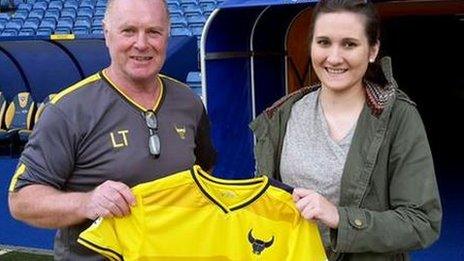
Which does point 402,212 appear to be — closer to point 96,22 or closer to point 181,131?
point 181,131

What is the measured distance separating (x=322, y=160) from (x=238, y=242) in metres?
0.36

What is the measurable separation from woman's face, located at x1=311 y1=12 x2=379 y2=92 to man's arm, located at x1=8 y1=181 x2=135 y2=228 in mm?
652

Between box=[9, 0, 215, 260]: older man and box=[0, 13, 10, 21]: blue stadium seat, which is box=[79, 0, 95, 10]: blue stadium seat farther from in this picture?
box=[9, 0, 215, 260]: older man

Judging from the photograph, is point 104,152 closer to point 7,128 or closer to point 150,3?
point 150,3

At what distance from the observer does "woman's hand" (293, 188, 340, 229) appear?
182 centimetres

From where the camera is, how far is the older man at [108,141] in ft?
6.48

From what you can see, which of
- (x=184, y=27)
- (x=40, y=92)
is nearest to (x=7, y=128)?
(x=40, y=92)

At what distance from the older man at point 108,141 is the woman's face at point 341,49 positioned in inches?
20.7

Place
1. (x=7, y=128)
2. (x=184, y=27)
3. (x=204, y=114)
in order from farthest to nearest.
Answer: (x=184, y=27)
(x=7, y=128)
(x=204, y=114)

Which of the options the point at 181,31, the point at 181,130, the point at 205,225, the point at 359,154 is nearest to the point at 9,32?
the point at 181,31

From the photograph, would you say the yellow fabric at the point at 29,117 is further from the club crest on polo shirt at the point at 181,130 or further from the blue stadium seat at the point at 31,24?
the club crest on polo shirt at the point at 181,130

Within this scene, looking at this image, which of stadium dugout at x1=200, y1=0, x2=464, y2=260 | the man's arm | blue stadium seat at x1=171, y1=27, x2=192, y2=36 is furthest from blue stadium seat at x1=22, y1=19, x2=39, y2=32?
the man's arm

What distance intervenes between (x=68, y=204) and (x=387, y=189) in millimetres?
890

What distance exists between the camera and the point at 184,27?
1128 centimetres
